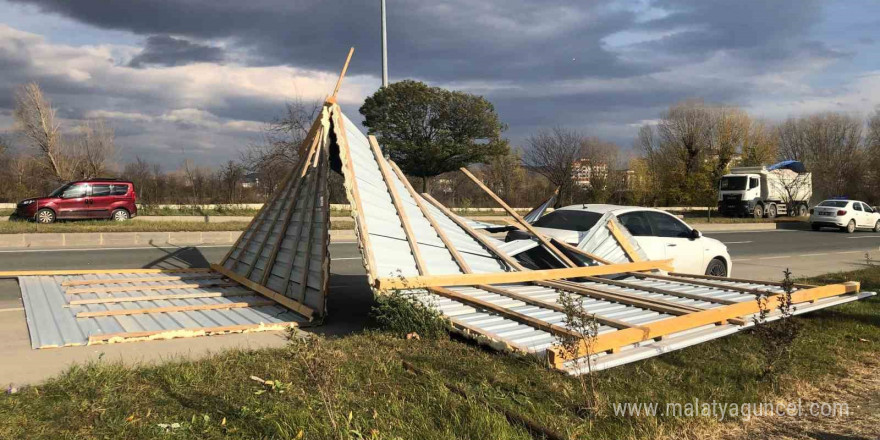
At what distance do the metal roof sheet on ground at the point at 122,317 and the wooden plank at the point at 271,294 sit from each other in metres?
0.09

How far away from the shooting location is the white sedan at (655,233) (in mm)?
9461

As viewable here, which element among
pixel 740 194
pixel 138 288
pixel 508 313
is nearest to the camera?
pixel 508 313

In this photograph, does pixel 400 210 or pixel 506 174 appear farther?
pixel 506 174

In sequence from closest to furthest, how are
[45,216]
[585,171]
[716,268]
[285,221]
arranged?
[285,221], [716,268], [45,216], [585,171]

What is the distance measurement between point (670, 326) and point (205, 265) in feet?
33.8

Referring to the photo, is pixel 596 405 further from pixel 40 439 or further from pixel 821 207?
pixel 821 207

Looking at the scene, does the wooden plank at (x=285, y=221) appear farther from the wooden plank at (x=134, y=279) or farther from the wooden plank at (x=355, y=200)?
the wooden plank at (x=134, y=279)

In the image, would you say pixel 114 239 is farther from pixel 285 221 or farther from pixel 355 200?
pixel 355 200

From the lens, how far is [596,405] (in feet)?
12.3

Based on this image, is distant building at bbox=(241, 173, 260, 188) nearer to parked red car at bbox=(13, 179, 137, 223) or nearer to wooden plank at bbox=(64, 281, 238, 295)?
parked red car at bbox=(13, 179, 137, 223)

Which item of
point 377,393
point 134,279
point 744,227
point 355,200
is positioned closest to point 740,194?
point 744,227

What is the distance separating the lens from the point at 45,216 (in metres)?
19.1

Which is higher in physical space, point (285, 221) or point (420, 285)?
point (285, 221)

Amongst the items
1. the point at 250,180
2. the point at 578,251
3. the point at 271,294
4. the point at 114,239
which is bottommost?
the point at 271,294
